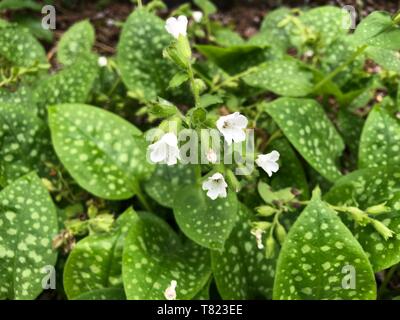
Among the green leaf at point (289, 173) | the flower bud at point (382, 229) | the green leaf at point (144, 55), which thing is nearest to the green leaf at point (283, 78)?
the green leaf at point (289, 173)

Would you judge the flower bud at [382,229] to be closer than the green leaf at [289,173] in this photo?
Yes

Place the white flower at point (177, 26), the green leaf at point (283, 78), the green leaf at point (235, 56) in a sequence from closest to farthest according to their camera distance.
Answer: the white flower at point (177, 26) < the green leaf at point (283, 78) < the green leaf at point (235, 56)

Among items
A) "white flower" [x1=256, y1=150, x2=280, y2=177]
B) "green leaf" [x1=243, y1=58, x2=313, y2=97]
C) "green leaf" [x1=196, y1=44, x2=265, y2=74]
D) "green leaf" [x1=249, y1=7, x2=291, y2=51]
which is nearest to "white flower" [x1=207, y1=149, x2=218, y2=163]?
"white flower" [x1=256, y1=150, x2=280, y2=177]

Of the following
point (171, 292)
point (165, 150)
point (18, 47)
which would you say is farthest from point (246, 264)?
point (18, 47)

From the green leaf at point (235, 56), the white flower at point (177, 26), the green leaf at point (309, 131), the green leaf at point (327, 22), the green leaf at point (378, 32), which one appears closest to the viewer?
the white flower at point (177, 26)

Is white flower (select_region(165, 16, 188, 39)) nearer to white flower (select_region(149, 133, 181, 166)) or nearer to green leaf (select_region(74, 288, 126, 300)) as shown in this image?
white flower (select_region(149, 133, 181, 166))

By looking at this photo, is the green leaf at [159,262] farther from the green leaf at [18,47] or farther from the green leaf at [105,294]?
the green leaf at [18,47]

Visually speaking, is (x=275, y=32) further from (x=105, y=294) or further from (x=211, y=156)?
(x=105, y=294)
